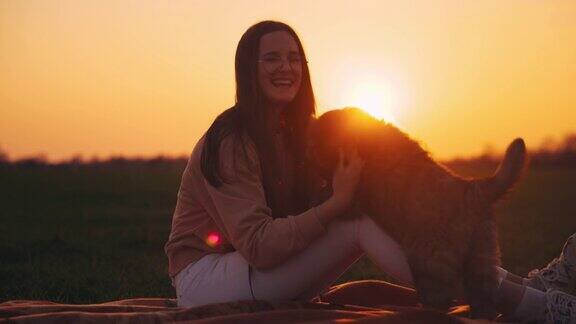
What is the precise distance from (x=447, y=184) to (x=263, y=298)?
3.93 feet

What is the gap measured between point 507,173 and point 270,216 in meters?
1.29

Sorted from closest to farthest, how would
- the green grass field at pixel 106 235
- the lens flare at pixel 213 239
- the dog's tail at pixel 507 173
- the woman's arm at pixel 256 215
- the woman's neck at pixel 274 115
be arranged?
the dog's tail at pixel 507 173 → the woman's arm at pixel 256 215 → the lens flare at pixel 213 239 → the woman's neck at pixel 274 115 → the green grass field at pixel 106 235

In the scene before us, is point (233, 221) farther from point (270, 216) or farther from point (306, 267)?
point (306, 267)

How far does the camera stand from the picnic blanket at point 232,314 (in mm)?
3547

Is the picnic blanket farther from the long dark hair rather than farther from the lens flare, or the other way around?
the long dark hair

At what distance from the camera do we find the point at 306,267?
3.97m

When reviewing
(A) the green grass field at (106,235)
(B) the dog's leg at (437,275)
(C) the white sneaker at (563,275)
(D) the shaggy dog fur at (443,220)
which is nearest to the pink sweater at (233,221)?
(D) the shaggy dog fur at (443,220)

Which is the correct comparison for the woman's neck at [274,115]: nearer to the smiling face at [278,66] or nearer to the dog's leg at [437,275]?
the smiling face at [278,66]

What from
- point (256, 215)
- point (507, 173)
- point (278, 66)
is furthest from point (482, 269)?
point (278, 66)

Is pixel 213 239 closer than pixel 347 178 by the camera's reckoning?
No

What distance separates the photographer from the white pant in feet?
12.7

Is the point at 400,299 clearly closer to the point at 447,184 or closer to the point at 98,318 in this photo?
the point at 447,184

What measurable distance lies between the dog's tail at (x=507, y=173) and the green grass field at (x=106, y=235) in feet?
0.71

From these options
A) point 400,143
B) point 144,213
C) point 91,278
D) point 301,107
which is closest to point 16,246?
point 91,278
